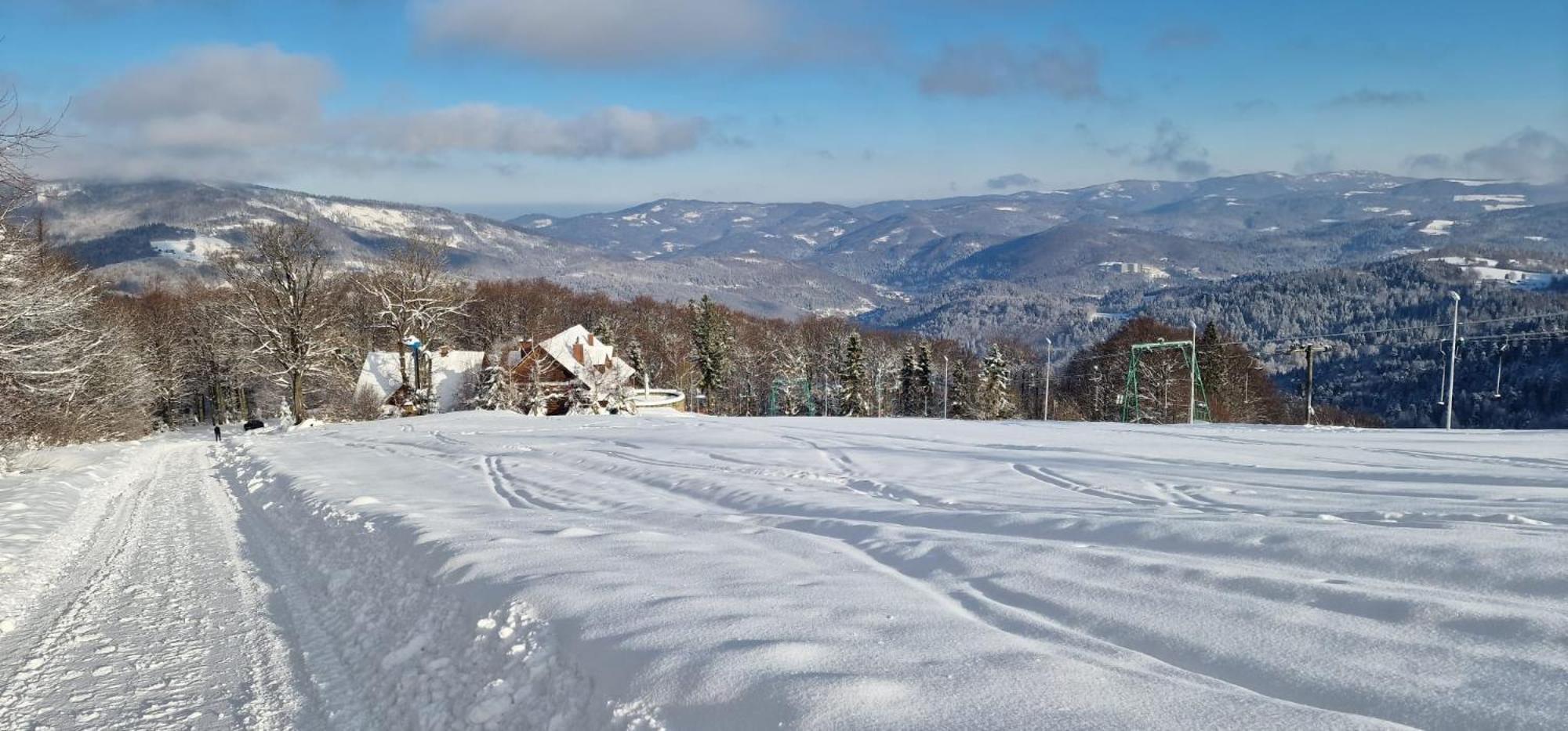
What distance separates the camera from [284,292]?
41.6 m

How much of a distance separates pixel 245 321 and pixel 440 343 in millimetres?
17793

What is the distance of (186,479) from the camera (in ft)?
68.6

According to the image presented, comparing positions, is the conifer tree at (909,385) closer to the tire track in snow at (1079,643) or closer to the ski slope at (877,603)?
the ski slope at (877,603)

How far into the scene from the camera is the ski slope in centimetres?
473

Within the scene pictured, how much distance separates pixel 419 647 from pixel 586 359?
5448cm

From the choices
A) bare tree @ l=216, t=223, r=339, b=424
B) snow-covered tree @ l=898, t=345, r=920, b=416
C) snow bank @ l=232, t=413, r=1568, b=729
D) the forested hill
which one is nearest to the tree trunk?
bare tree @ l=216, t=223, r=339, b=424

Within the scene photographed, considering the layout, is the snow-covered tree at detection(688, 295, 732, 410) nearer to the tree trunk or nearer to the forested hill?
the tree trunk

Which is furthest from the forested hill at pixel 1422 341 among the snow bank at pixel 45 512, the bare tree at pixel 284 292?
the bare tree at pixel 284 292

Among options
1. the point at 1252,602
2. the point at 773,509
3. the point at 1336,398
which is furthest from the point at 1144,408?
the point at 1252,602

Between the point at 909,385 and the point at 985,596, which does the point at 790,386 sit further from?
the point at 985,596

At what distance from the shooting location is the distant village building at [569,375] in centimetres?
5278

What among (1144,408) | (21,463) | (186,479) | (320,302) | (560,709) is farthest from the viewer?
(1144,408)

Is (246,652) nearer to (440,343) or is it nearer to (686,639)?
(686,639)

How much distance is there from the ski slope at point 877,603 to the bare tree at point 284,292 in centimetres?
2846
